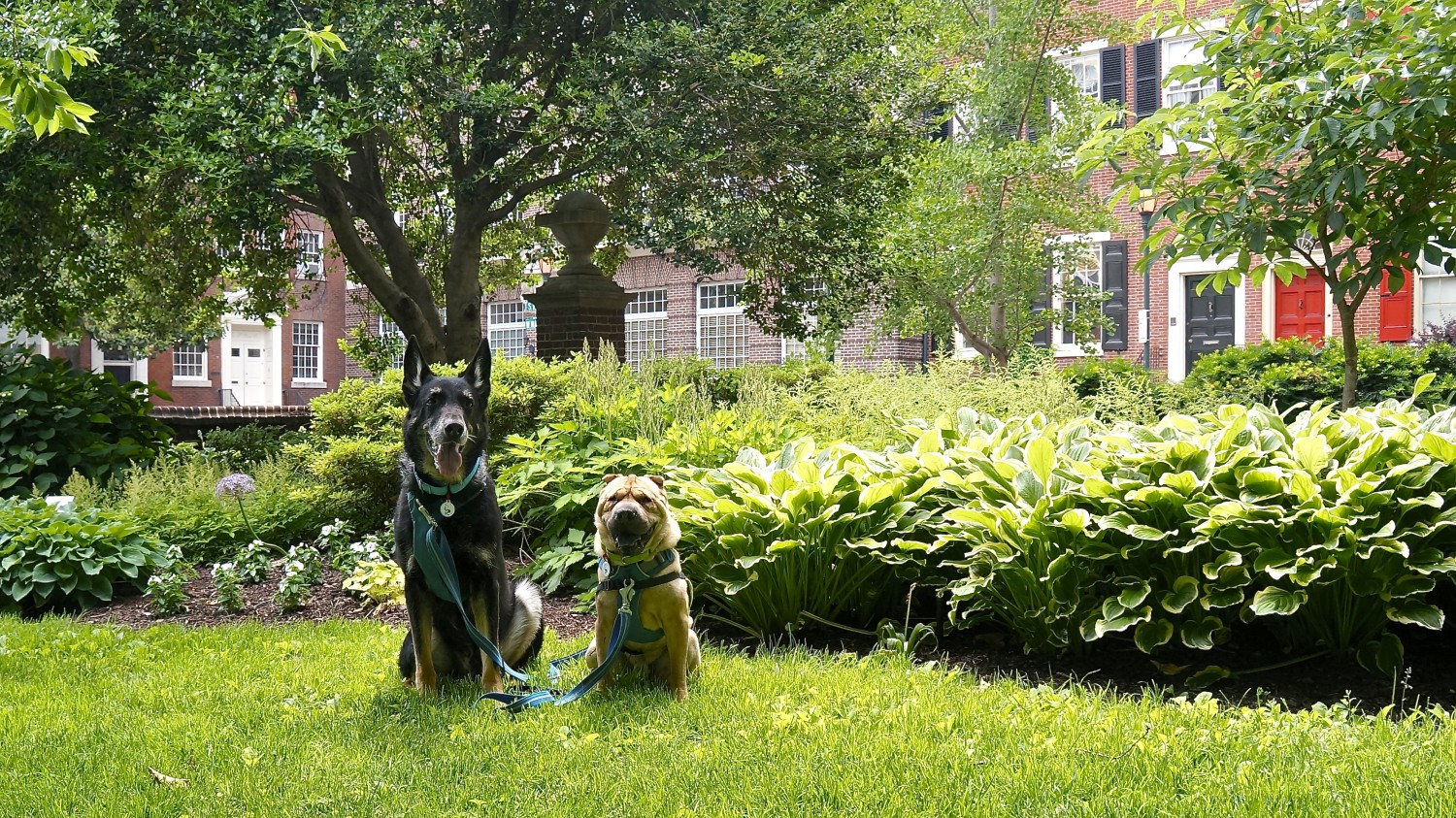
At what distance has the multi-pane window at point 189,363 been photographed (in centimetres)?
3991

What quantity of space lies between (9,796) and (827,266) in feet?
35.4

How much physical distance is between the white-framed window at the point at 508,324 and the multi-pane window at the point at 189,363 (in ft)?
43.2

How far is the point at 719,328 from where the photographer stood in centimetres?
2831

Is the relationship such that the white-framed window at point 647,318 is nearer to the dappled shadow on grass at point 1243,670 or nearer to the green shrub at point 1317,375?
the green shrub at point 1317,375

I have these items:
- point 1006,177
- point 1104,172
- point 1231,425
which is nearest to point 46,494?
point 1231,425

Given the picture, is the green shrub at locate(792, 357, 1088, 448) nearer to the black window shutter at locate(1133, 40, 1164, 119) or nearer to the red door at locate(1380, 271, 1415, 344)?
the red door at locate(1380, 271, 1415, 344)

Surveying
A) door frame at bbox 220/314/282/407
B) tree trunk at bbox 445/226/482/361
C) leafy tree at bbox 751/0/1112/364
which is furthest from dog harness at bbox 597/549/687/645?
door frame at bbox 220/314/282/407

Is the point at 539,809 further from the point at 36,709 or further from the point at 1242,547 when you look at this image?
the point at 1242,547

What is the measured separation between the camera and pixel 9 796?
3176 mm

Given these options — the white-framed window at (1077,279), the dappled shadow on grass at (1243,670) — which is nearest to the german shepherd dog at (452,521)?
the dappled shadow on grass at (1243,670)

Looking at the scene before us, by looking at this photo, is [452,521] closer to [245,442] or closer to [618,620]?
[618,620]

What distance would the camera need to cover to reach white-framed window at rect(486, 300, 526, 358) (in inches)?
1289

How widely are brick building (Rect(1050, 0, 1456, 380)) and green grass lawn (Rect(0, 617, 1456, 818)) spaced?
704 inches

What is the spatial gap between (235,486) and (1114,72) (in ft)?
63.9
